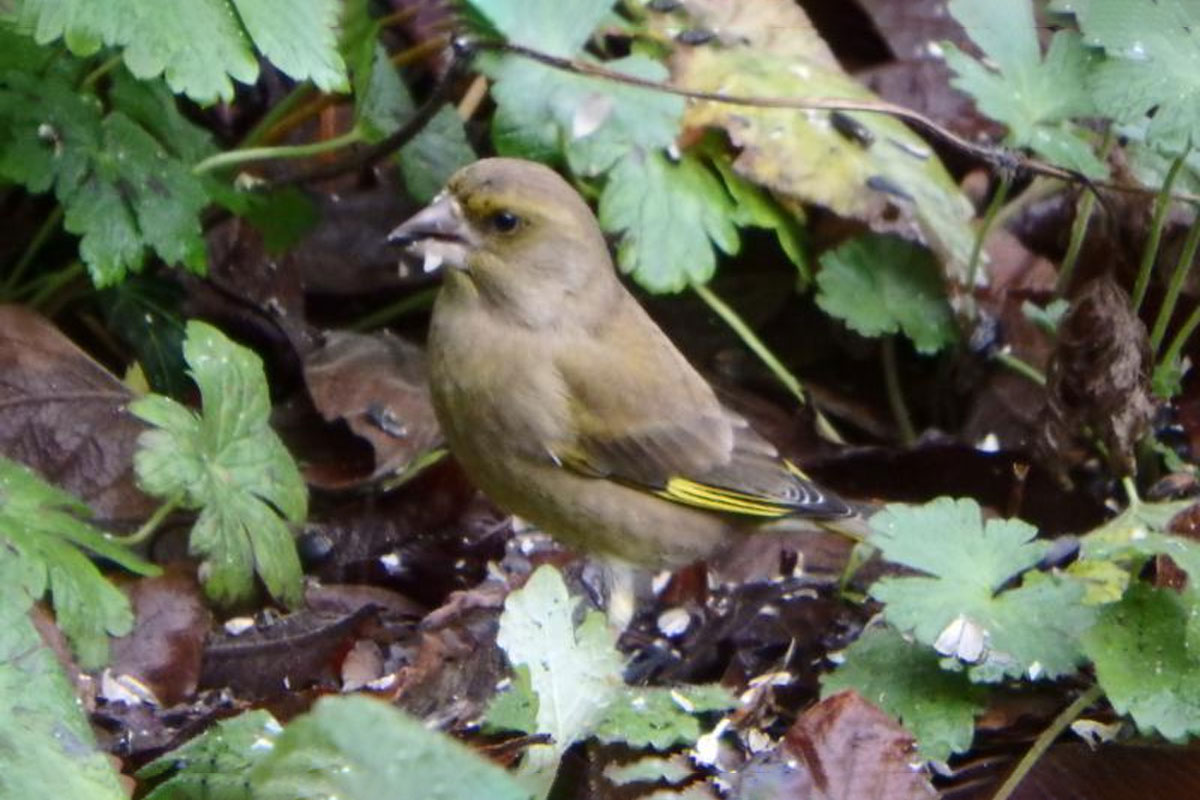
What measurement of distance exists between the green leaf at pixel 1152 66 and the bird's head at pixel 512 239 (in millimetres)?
927

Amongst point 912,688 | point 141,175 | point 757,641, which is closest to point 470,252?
point 141,175

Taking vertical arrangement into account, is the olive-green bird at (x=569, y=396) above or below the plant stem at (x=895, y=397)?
above

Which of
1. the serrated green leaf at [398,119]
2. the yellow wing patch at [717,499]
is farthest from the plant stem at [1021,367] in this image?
the serrated green leaf at [398,119]

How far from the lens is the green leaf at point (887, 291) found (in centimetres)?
436

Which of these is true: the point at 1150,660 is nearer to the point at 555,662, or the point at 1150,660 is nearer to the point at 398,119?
the point at 555,662

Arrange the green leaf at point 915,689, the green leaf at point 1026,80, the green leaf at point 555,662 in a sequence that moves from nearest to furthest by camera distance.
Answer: the green leaf at point 555,662 → the green leaf at point 915,689 → the green leaf at point 1026,80

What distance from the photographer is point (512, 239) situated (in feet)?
12.5

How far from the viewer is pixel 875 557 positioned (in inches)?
159

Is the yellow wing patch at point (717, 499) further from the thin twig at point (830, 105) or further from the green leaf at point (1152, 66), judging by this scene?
the green leaf at point (1152, 66)

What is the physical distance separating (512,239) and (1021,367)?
125 centimetres

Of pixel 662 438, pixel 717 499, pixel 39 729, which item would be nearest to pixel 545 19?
pixel 662 438

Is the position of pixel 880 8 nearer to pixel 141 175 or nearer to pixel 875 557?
pixel 875 557

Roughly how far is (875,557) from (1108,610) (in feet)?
2.78

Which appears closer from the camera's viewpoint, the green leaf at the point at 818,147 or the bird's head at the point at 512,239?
the bird's head at the point at 512,239
